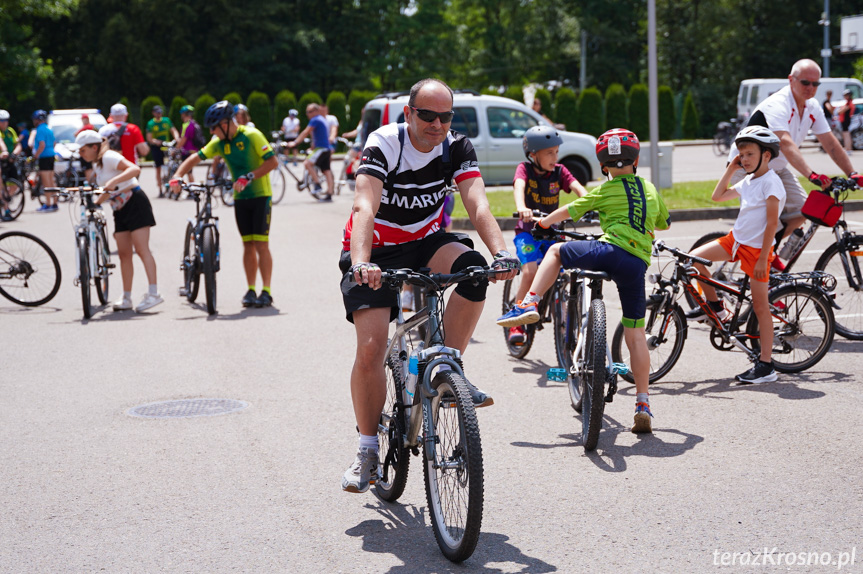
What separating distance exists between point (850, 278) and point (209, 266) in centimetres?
578

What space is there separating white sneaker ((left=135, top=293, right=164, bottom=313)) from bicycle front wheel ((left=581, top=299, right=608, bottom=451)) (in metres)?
5.98

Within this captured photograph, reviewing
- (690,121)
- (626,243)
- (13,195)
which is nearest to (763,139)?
(626,243)

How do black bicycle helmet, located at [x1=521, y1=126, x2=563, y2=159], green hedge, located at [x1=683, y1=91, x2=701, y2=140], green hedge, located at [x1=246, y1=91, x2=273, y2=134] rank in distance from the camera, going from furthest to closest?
green hedge, located at [x1=683, y1=91, x2=701, y2=140], green hedge, located at [x1=246, y1=91, x2=273, y2=134], black bicycle helmet, located at [x1=521, y1=126, x2=563, y2=159]

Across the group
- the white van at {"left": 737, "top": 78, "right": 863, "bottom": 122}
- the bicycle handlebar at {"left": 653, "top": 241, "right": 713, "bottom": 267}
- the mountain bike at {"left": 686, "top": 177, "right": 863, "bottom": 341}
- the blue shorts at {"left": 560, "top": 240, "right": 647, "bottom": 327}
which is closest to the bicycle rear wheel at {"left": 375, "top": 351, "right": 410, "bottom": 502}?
the blue shorts at {"left": 560, "top": 240, "right": 647, "bottom": 327}

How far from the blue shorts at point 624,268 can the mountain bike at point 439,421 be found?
5.50 feet

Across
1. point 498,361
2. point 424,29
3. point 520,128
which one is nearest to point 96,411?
point 498,361

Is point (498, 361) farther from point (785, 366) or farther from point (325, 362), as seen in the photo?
point (785, 366)

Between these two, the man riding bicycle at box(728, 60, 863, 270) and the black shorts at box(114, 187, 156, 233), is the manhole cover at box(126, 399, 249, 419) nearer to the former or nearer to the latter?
the black shorts at box(114, 187, 156, 233)

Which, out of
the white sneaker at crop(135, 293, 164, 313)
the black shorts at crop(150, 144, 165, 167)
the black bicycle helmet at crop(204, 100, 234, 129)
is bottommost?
the white sneaker at crop(135, 293, 164, 313)

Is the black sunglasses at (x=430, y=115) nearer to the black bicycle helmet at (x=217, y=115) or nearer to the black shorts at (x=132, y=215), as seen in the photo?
the black bicycle helmet at (x=217, y=115)

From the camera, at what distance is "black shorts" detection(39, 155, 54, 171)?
72.1 feet

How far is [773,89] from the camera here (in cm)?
3828

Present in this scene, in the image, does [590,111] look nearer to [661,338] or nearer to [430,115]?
[661,338]

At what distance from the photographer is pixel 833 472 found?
5.17m
